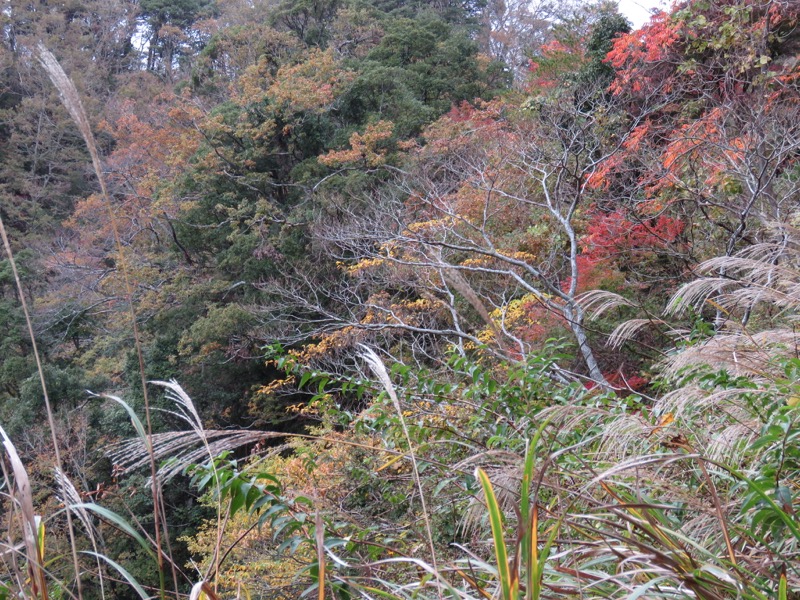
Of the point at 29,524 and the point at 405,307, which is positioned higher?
the point at 29,524

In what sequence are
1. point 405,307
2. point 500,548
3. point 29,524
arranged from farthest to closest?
point 405,307 < point 29,524 < point 500,548

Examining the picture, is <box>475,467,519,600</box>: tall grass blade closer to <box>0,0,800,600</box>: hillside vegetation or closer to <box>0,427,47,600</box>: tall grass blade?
<box>0,0,800,600</box>: hillside vegetation

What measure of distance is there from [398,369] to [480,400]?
0.43 m

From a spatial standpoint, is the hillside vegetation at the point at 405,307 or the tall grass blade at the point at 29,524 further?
the hillside vegetation at the point at 405,307

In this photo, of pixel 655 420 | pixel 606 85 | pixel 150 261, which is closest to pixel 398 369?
pixel 655 420

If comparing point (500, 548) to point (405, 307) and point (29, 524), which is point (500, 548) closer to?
point (29, 524)

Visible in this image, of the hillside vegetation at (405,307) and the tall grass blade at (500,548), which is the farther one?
the hillside vegetation at (405,307)

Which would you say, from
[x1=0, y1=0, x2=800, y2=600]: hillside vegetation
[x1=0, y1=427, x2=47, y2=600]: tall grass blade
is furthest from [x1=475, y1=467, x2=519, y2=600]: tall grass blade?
[x1=0, y1=427, x2=47, y2=600]: tall grass blade

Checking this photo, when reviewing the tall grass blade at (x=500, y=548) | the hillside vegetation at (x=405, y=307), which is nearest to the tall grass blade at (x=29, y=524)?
the hillside vegetation at (x=405, y=307)

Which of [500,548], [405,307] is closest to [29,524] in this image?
[500,548]

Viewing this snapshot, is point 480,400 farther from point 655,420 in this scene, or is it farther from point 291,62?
point 291,62

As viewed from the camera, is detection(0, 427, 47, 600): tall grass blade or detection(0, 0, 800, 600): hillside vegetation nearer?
detection(0, 427, 47, 600): tall grass blade

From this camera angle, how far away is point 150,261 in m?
11.0

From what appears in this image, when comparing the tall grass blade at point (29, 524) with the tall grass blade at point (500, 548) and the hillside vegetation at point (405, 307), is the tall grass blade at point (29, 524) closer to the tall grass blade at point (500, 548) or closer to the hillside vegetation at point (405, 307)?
the hillside vegetation at point (405, 307)
